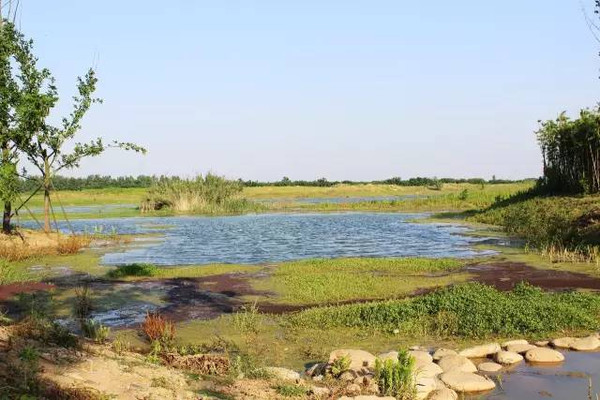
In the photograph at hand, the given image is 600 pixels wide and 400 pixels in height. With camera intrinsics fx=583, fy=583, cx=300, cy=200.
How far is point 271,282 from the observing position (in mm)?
17875

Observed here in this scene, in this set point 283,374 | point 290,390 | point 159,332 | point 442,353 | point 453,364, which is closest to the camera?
point 290,390

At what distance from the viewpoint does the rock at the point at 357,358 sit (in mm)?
8875

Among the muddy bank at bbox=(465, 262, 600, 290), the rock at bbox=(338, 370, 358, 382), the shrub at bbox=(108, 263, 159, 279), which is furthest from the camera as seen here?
the shrub at bbox=(108, 263, 159, 279)

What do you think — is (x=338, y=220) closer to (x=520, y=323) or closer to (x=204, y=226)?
(x=204, y=226)

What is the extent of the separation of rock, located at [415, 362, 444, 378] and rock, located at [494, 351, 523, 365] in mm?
1331

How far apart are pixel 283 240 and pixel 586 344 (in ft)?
70.0

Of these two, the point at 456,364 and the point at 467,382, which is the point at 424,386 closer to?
the point at 467,382

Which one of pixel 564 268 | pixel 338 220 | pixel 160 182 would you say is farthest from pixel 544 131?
pixel 160 182

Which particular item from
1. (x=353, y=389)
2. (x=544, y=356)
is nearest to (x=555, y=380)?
(x=544, y=356)

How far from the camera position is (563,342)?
10.4 metres

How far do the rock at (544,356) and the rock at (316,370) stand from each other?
3.55 metres

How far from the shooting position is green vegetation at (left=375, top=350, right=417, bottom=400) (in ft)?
25.2

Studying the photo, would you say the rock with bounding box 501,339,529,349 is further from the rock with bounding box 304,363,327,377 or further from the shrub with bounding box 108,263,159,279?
the shrub with bounding box 108,263,159,279

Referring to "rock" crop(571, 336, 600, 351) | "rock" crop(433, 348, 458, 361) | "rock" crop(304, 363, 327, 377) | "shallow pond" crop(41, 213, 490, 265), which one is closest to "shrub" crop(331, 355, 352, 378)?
"rock" crop(304, 363, 327, 377)
